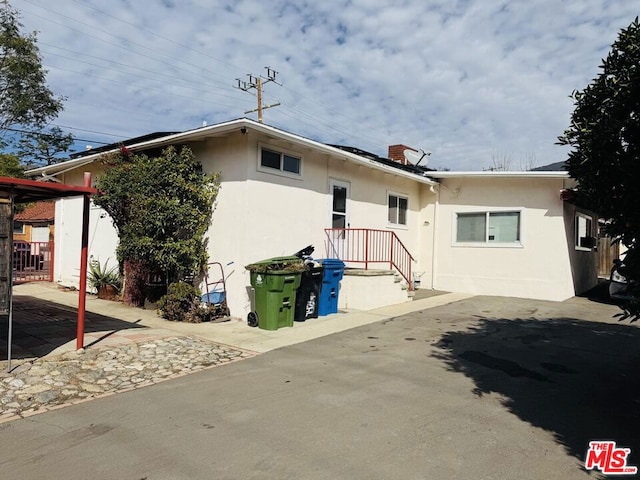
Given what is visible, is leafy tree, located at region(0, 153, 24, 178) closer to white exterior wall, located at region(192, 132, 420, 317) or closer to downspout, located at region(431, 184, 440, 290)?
white exterior wall, located at region(192, 132, 420, 317)

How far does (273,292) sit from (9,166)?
1852 cm

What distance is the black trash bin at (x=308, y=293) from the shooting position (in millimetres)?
8844

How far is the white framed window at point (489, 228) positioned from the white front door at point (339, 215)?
175 inches

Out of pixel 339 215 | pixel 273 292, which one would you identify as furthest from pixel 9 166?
pixel 273 292

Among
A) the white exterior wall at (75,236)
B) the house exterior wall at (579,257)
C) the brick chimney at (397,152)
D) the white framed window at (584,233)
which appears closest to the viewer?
the white exterior wall at (75,236)

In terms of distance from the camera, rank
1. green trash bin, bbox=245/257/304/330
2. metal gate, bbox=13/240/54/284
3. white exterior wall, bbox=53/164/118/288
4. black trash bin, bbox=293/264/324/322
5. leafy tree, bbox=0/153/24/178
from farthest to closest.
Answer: leafy tree, bbox=0/153/24/178
metal gate, bbox=13/240/54/284
white exterior wall, bbox=53/164/118/288
black trash bin, bbox=293/264/324/322
green trash bin, bbox=245/257/304/330

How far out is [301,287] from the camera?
8828 mm

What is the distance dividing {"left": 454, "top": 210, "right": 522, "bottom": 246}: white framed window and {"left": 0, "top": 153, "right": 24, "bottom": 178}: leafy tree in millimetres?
19228

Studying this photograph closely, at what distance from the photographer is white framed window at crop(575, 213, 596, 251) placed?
1384cm

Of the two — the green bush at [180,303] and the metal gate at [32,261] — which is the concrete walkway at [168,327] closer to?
the green bush at [180,303]

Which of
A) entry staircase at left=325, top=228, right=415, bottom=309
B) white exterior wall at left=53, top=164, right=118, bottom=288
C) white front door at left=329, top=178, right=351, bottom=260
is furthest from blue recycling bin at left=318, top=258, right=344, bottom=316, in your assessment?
white exterior wall at left=53, top=164, right=118, bottom=288

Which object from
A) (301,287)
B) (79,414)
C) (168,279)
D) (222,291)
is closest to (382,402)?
(79,414)

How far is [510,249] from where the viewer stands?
13.2m

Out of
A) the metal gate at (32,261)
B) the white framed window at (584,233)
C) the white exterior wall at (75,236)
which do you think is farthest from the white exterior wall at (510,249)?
the metal gate at (32,261)
